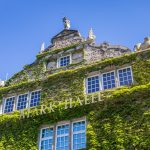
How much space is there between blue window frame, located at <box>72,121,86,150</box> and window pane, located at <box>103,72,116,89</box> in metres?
3.01

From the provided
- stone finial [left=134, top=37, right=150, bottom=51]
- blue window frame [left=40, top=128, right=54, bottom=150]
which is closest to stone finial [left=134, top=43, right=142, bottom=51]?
stone finial [left=134, top=37, right=150, bottom=51]

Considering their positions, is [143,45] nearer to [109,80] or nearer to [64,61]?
[109,80]

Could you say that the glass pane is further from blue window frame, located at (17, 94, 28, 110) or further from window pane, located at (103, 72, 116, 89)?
blue window frame, located at (17, 94, 28, 110)

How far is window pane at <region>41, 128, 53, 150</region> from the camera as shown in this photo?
63.5ft

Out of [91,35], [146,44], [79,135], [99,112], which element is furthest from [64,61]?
[79,135]

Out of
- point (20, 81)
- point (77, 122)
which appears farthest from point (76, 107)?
point (20, 81)

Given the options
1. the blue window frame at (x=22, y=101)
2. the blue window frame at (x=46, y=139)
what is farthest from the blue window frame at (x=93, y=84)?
the blue window frame at (x=22, y=101)

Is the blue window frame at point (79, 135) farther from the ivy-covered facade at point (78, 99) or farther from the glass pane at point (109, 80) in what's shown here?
the glass pane at point (109, 80)

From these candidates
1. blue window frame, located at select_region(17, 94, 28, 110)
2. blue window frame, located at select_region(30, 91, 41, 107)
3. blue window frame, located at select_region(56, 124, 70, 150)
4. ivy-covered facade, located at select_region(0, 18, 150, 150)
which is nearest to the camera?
ivy-covered facade, located at select_region(0, 18, 150, 150)

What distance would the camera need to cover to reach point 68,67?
2314cm

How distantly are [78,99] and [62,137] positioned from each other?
256cm

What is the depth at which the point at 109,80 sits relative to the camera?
20891mm

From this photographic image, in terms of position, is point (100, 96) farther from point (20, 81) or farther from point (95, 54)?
point (20, 81)

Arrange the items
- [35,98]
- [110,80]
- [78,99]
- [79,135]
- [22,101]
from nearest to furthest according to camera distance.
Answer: [79,135], [78,99], [110,80], [35,98], [22,101]
